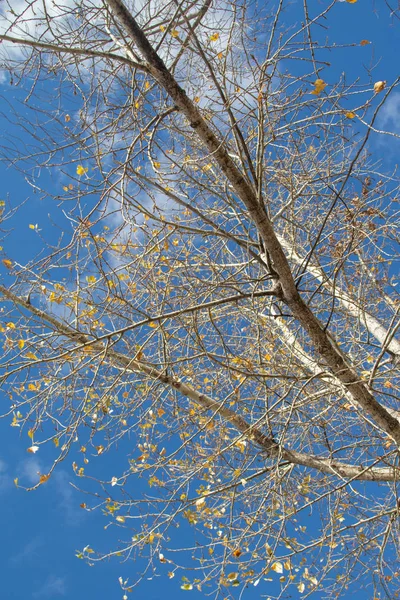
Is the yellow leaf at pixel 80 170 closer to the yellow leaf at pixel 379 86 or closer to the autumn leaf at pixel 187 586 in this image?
the yellow leaf at pixel 379 86

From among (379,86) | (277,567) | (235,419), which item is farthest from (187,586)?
(379,86)

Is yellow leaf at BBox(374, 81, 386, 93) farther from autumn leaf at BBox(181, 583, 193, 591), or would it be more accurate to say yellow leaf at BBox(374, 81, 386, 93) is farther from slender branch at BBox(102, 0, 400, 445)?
autumn leaf at BBox(181, 583, 193, 591)

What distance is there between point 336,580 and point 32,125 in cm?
462

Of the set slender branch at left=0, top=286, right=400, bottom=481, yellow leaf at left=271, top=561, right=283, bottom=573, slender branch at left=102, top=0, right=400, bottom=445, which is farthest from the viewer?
slender branch at left=0, top=286, right=400, bottom=481

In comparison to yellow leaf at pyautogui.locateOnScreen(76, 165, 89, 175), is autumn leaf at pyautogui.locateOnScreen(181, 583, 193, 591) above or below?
below

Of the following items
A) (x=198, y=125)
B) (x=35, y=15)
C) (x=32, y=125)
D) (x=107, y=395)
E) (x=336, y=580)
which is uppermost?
(x=35, y=15)

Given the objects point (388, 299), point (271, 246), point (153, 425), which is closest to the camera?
point (271, 246)

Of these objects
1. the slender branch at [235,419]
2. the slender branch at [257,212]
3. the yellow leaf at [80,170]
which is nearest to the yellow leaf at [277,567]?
the slender branch at [235,419]

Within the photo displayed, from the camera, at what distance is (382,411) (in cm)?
370

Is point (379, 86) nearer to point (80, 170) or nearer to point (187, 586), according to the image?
point (80, 170)

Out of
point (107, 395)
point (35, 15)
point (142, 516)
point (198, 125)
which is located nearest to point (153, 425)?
point (142, 516)

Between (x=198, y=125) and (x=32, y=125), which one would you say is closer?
(x=198, y=125)

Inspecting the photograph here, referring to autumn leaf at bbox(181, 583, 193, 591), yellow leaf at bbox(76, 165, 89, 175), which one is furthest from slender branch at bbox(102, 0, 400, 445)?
autumn leaf at bbox(181, 583, 193, 591)

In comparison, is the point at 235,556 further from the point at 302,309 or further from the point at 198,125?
the point at 198,125
